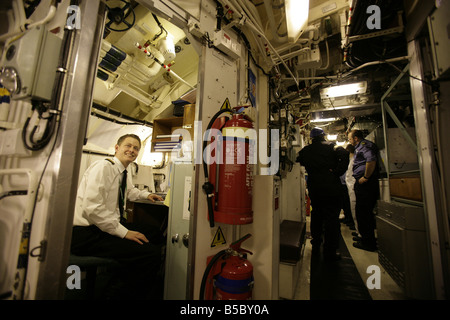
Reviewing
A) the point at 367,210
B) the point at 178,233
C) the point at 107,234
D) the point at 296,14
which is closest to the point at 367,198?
the point at 367,210

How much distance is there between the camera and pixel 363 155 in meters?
3.32

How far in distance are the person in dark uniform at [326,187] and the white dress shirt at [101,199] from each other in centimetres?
269

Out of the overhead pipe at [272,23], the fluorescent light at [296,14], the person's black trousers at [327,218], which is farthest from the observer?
the person's black trousers at [327,218]

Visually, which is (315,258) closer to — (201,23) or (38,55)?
(201,23)

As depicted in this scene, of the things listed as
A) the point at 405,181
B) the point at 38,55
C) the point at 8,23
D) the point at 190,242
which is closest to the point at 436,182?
the point at 405,181

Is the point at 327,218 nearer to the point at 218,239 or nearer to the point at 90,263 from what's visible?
the point at 218,239

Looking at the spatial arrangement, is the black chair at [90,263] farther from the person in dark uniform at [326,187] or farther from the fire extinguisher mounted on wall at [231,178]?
the person in dark uniform at [326,187]

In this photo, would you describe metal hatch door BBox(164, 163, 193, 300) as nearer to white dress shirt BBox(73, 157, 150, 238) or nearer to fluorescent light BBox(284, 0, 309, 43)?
white dress shirt BBox(73, 157, 150, 238)

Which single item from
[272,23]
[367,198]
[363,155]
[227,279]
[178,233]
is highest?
[272,23]

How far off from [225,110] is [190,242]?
1148mm

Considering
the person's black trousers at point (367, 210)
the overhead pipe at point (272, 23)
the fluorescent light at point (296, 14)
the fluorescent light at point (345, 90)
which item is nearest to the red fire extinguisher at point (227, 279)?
the fluorescent light at point (296, 14)

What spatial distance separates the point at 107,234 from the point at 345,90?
410cm

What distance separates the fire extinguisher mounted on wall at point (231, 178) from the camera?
1343mm
